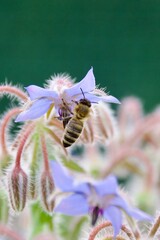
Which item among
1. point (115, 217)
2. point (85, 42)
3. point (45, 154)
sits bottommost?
point (115, 217)

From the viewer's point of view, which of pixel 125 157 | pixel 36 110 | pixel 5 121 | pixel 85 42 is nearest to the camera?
pixel 36 110

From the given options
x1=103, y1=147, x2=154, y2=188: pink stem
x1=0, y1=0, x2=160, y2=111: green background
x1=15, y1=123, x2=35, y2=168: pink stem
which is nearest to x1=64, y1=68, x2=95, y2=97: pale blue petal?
x1=15, y1=123, x2=35, y2=168: pink stem

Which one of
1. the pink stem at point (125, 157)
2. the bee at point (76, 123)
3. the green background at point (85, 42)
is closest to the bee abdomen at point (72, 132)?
the bee at point (76, 123)

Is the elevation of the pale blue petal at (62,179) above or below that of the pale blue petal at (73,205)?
above

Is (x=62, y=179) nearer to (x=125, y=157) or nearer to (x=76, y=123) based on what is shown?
(x=76, y=123)

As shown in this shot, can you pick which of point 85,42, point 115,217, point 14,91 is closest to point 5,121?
point 14,91

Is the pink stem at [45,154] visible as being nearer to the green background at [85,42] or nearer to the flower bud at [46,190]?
the flower bud at [46,190]

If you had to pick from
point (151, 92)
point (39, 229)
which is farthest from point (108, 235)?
point (151, 92)

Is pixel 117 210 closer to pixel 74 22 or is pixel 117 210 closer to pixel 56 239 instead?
pixel 56 239
